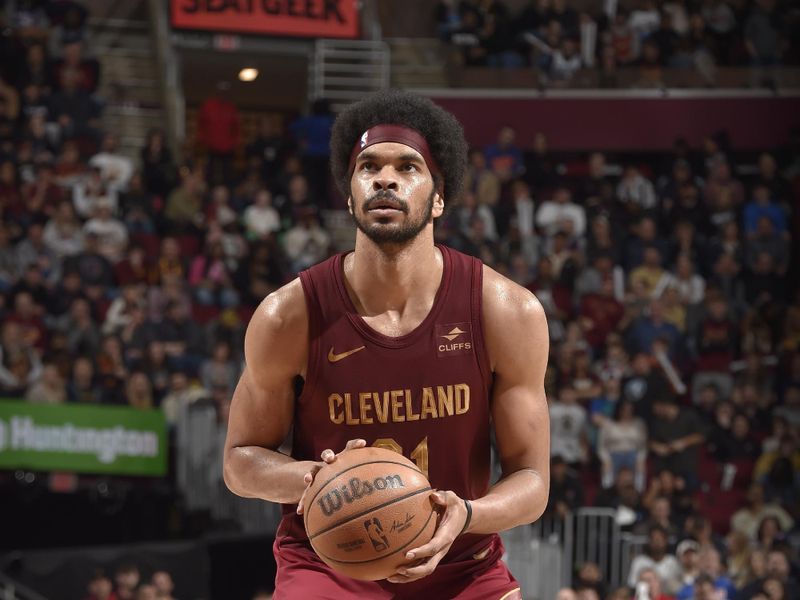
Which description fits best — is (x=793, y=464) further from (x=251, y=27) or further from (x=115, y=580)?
(x=251, y=27)

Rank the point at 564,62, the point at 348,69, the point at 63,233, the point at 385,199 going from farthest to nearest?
the point at 348,69 < the point at 564,62 < the point at 63,233 < the point at 385,199

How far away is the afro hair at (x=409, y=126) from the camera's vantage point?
4805 millimetres

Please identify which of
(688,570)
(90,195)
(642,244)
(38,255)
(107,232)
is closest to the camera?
(688,570)

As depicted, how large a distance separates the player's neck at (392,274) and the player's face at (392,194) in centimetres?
9

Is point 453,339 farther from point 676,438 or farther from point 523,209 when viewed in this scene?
point 523,209

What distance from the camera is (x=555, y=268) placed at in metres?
15.2

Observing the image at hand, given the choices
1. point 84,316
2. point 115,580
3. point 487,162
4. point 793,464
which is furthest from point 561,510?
point 487,162

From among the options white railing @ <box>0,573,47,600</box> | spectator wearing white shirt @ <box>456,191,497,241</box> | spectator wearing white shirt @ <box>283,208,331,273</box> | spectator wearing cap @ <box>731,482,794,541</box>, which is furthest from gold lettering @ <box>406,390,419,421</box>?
spectator wearing white shirt @ <box>456,191,497,241</box>

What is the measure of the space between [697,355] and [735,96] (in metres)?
5.37

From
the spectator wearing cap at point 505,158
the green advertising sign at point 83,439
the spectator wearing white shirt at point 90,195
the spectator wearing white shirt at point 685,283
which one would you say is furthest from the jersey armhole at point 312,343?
the spectator wearing cap at point 505,158

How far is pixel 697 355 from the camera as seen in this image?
1455cm

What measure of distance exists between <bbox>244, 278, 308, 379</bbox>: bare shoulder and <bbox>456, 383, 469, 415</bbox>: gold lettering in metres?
0.53

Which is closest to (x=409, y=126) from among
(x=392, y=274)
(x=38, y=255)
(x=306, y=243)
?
(x=392, y=274)
